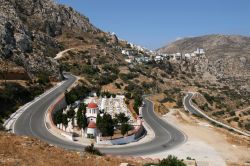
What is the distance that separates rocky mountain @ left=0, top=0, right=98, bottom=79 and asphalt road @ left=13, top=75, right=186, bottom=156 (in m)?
12.8

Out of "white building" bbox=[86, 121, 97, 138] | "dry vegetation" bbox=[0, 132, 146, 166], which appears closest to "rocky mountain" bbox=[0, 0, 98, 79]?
"white building" bbox=[86, 121, 97, 138]

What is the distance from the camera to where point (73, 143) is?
156 ft

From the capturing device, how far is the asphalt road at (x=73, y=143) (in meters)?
47.1

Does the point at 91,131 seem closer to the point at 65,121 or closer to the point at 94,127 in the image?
the point at 94,127

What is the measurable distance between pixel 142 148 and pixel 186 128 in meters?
22.9

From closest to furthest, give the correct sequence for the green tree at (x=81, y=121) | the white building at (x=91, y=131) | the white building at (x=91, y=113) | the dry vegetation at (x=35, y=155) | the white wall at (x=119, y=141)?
1. the dry vegetation at (x=35, y=155)
2. the white wall at (x=119, y=141)
3. the white building at (x=91, y=131)
4. the green tree at (x=81, y=121)
5. the white building at (x=91, y=113)

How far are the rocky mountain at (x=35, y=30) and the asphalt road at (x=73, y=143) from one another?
1276cm

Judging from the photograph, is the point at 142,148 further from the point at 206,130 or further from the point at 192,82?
the point at 192,82

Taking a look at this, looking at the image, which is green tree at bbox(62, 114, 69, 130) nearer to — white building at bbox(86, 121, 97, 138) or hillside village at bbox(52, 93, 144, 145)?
hillside village at bbox(52, 93, 144, 145)

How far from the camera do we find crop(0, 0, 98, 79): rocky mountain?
84000mm

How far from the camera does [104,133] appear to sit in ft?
166

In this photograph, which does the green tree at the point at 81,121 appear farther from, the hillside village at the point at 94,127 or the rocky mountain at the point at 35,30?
the rocky mountain at the point at 35,30

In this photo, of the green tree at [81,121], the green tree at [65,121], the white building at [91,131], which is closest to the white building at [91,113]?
the green tree at [81,121]

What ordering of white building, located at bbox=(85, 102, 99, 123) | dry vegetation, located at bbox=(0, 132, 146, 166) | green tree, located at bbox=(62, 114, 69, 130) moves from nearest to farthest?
dry vegetation, located at bbox=(0, 132, 146, 166) < green tree, located at bbox=(62, 114, 69, 130) < white building, located at bbox=(85, 102, 99, 123)
